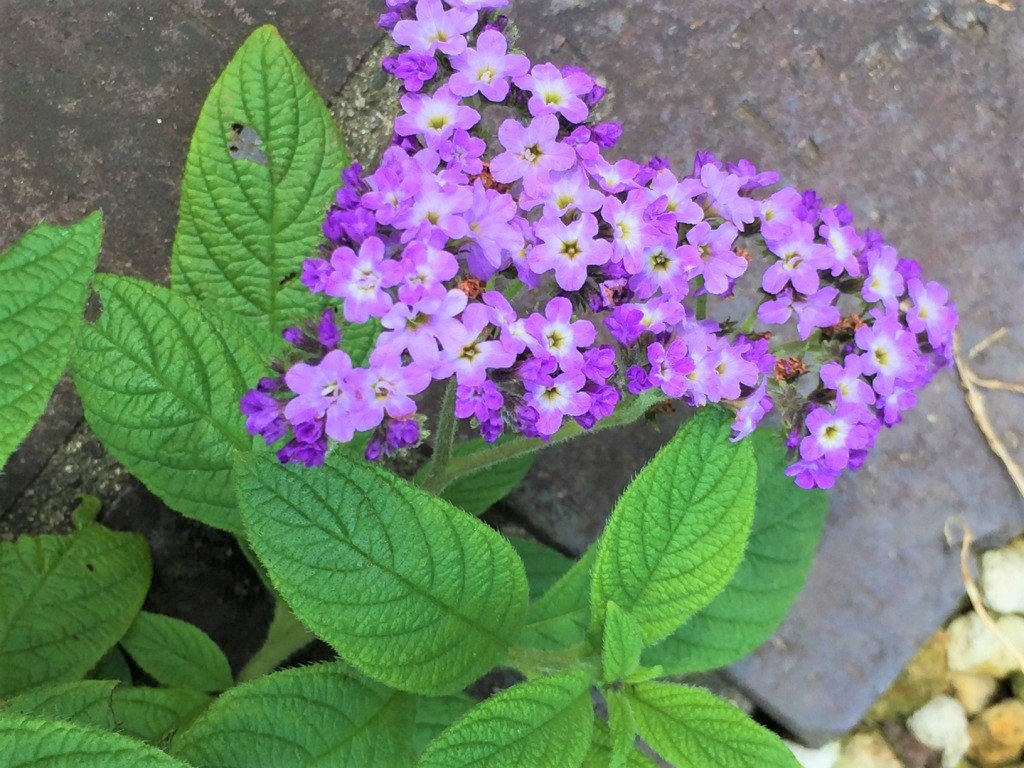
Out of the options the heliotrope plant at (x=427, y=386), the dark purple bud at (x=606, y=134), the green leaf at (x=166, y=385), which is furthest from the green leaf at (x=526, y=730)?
the dark purple bud at (x=606, y=134)

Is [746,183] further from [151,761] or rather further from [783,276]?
[151,761]

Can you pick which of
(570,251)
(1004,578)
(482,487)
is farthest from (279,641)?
(1004,578)

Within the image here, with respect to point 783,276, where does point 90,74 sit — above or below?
below

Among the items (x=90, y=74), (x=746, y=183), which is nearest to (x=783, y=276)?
(x=746, y=183)

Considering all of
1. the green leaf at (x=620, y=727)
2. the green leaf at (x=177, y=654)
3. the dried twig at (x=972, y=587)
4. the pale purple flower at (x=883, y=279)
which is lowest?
the green leaf at (x=177, y=654)

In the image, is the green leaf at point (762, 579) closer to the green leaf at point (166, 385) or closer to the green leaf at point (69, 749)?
the green leaf at point (166, 385)

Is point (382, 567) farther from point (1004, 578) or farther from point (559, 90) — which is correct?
point (1004, 578)
